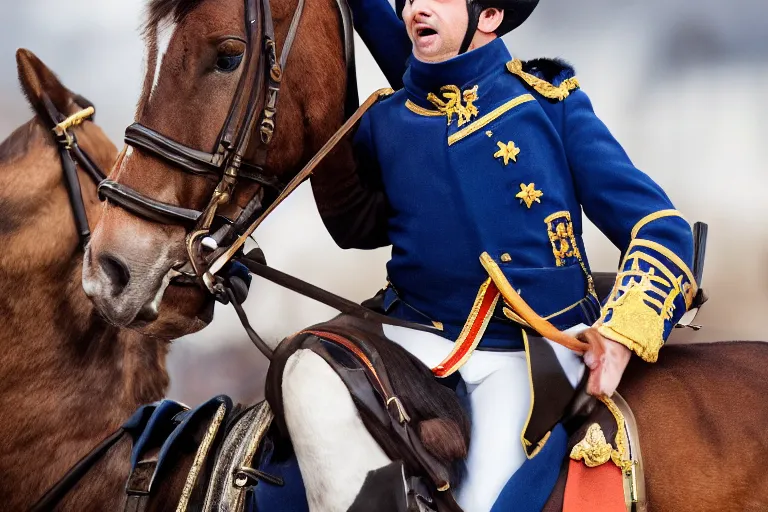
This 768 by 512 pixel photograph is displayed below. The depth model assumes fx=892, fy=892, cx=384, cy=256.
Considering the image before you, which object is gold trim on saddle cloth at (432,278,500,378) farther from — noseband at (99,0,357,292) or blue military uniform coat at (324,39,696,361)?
noseband at (99,0,357,292)

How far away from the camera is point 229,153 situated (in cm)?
120

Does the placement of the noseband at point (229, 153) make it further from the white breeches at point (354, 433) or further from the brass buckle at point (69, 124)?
the brass buckle at point (69, 124)

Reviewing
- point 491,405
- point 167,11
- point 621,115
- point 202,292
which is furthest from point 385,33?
point 621,115

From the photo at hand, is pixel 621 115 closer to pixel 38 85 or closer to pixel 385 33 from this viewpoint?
pixel 385 33

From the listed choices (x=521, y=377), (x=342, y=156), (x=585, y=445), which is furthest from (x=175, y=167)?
(x=585, y=445)

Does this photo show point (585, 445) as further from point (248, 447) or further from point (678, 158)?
point (678, 158)

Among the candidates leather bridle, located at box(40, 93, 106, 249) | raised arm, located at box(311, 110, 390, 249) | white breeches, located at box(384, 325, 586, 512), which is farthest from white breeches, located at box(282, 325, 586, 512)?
leather bridle, located at box(40, 93, 106, 249)

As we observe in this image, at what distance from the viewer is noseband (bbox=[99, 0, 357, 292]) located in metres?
1.18

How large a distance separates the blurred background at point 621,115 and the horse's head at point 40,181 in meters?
1.04

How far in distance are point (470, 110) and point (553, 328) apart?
0.32 meters

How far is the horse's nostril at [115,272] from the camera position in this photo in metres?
1.16

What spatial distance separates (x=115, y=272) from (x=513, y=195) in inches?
21.1

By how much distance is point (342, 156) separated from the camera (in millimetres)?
1312

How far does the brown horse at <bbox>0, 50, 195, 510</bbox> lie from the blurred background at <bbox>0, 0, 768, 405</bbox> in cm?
110
